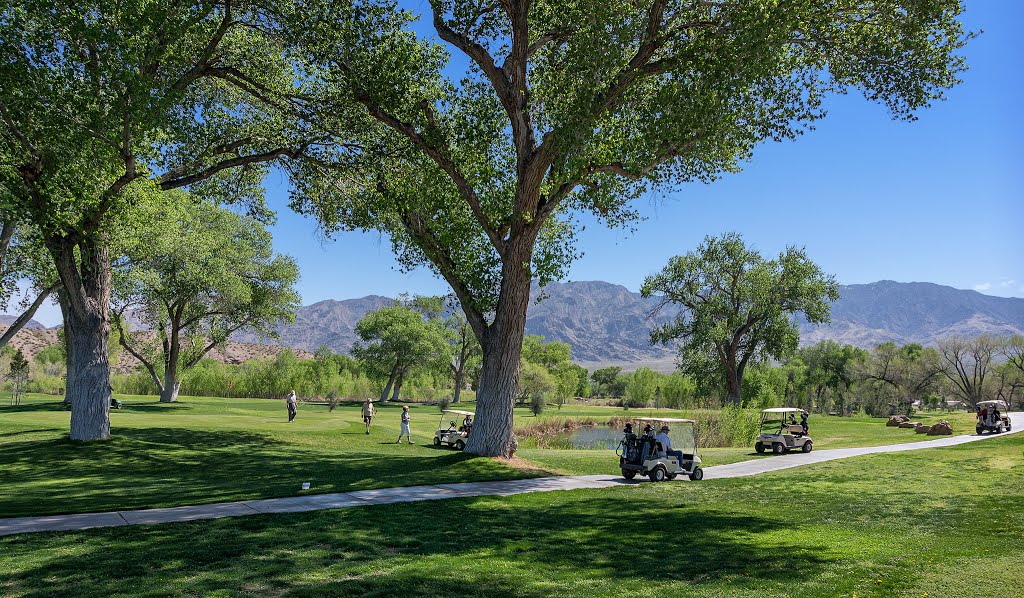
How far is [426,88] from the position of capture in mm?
A: 20969

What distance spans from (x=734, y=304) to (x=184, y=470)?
141 feet

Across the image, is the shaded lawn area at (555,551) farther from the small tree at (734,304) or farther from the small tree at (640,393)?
the small tree at (640,393)

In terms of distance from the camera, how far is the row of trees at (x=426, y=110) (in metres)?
16.5

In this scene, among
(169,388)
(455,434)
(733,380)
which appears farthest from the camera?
(733,380)

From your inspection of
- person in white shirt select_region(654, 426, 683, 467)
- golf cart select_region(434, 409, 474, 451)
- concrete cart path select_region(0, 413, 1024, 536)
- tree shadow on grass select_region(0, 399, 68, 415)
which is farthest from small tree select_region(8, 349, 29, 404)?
person in white shirt select_region(654, 426, 683, 467)

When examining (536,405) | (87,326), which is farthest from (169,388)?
(536,405)

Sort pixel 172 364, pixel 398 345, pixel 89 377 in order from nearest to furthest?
pixel 89 377
pixel 172 364
pixel 398 345

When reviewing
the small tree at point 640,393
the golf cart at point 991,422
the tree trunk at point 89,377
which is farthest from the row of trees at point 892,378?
the tree trunk at point 89,377

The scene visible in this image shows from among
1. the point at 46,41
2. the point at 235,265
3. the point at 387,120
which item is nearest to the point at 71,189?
the point at 46,41

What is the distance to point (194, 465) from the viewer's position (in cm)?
1966

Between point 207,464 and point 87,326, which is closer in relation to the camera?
point 207,464

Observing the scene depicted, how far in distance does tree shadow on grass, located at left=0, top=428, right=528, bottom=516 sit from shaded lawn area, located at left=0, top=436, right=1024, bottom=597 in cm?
309

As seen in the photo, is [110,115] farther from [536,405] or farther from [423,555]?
[536,405]

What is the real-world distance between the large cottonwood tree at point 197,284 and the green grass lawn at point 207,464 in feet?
32.6
